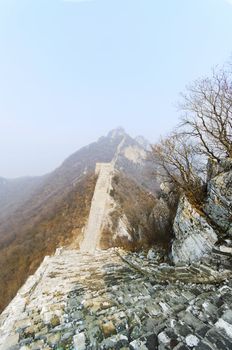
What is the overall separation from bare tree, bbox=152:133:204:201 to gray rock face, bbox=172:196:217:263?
1768 millimetres

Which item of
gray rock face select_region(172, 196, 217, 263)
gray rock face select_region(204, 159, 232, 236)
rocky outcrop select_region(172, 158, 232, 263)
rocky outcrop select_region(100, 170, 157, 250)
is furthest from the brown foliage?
gray rock face select_region(204, 159, 232, 236)

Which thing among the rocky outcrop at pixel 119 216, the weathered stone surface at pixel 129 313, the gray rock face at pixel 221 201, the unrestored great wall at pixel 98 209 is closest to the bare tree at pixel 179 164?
the gray rock face at pixel 221 201

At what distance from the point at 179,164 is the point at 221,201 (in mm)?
3989

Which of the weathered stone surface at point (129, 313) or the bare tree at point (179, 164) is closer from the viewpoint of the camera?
the weathered stone surface at point (129, 313)

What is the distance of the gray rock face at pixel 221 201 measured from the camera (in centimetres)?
742

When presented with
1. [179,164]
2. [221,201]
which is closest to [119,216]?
[179,164]

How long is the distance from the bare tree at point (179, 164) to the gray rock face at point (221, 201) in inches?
62.2

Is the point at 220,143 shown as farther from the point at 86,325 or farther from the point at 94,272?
the point at 86,325

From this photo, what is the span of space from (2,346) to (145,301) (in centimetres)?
299

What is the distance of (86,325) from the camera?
4738 millimetres

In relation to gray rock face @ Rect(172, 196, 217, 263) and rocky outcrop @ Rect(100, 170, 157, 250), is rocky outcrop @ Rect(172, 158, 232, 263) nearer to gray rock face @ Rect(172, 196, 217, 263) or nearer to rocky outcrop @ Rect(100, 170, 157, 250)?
gray rock face @ Rect(172, 196, 217, 263)

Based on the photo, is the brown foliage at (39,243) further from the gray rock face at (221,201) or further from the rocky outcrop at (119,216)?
the gray rock face at (221,201)

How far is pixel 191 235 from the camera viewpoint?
774cm

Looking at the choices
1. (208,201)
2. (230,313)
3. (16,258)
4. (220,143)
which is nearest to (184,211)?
(208,201)
